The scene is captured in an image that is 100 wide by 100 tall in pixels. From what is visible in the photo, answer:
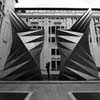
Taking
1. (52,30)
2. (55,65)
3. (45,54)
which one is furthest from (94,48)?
(45,54)

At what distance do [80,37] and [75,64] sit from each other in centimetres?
365

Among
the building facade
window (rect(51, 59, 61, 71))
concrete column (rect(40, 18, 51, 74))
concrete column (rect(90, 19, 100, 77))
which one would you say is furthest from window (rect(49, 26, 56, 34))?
concrete column (rect(90, 19, 100, 77))

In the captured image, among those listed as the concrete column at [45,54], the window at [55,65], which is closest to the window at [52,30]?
the concrete column at [45,54]

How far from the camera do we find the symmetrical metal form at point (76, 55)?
16.8 m

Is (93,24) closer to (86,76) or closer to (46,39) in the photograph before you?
(46,39)

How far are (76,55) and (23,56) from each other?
644 cm

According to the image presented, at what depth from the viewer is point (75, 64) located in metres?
17.0

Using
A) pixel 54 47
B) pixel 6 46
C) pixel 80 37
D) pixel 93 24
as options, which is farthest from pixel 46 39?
pixel 80 37

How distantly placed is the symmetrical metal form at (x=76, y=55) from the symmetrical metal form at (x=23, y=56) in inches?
123

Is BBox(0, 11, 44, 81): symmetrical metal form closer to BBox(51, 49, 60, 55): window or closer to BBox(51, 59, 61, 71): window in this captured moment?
BBox(51, 59, 61, 71): window

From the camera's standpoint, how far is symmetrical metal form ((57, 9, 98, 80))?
16.8 metres

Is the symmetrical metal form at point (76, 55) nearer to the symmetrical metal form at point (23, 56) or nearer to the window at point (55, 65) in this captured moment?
the symmetrical metal form at point (23, 56)

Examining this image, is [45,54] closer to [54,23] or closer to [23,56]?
[54,23]

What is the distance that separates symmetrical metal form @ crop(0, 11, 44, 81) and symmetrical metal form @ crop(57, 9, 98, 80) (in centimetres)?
311
